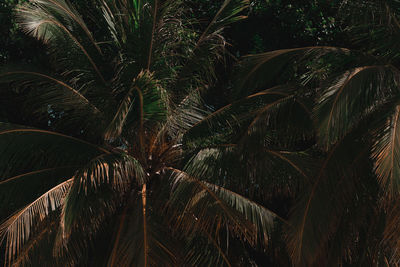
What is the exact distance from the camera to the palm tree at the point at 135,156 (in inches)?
286

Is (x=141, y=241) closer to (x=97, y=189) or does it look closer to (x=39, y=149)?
(x=97, y=189)

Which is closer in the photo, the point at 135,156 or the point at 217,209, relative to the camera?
the point at 217,209

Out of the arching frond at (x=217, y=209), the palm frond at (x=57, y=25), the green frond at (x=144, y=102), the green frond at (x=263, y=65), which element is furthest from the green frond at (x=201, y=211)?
the palm frond at (x=57, y=25)

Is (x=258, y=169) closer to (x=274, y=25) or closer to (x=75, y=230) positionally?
(x=75, y=230)

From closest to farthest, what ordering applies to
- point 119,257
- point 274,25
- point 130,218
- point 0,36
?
1. point 119,257
2. point 130,218
3. point 0,36
4. point 274,25

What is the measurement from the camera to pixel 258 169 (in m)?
8.17

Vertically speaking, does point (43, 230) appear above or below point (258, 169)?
below

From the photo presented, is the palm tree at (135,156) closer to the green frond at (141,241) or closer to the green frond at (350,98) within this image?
the green frond at (141,241)

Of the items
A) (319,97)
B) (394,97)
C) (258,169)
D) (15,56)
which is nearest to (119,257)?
(258,169)

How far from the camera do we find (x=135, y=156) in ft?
27.8

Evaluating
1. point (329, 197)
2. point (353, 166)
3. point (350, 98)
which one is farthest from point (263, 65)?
point (329, 197)

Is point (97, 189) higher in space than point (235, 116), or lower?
lower

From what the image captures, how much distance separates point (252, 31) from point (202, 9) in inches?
44.6

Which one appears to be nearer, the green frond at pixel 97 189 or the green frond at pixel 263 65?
the green frond at pixel 97 189
